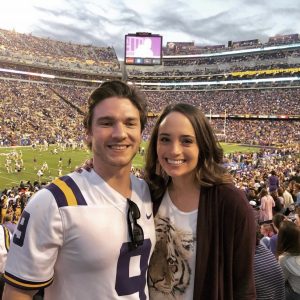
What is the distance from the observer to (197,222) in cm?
203

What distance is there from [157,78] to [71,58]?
21.1 m

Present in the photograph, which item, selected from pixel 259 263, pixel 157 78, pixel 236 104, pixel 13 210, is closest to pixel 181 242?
pixel 259 263

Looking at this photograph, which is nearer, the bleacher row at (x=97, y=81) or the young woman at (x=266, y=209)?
the young woman at (x=266, y=209)

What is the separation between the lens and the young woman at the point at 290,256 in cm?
Answer: 356

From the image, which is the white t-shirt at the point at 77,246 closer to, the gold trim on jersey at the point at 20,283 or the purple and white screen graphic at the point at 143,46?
the gold trim on jersey at the point at 20,283

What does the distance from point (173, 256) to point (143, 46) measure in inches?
1903

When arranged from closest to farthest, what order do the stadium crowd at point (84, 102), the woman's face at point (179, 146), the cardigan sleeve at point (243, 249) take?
the cardigan sleeve at point (243, 249) < the woman's face at point (179, 146) < the stadium crowd at point (84, 102)

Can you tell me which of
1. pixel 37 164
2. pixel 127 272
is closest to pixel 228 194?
pixel 127 272

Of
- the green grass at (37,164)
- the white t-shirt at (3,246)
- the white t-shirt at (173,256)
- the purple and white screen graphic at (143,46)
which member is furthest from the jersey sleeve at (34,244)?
the purple and white screen graphic at (143,46)

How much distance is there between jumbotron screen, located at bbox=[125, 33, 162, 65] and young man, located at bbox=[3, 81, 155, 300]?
47232 millimetres

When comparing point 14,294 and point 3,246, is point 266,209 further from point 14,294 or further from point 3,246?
point 14,294

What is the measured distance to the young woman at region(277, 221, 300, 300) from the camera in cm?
356

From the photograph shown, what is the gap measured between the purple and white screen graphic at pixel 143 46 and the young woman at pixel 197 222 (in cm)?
4727

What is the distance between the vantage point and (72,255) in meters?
1.70
